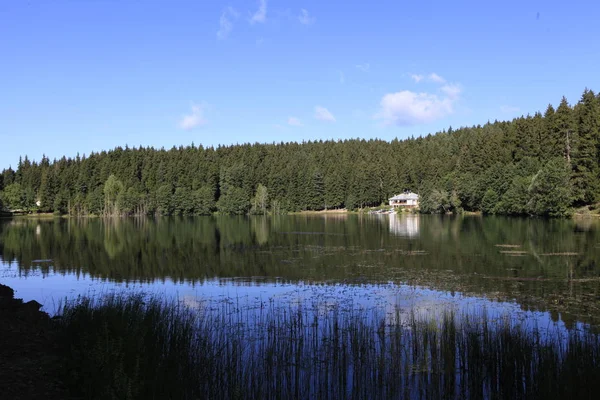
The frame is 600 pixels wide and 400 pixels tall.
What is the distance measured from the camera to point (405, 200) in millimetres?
141250

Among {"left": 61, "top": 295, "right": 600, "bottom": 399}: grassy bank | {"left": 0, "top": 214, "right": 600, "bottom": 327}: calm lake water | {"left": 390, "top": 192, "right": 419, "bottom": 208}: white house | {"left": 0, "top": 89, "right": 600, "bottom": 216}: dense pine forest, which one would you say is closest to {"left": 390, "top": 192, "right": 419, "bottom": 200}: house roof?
{"left": 390, "top": 192, "right": 419, "bottom": 208}: white house

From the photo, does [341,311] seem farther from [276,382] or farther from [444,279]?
[444,279]

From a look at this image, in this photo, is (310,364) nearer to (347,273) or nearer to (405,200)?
(347,273)

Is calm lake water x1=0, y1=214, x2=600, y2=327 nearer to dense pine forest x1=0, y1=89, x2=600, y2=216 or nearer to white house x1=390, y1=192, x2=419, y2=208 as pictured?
dense pine forest x1=0, y1=89, x2=600, y2=216

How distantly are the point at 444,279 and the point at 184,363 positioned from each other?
1678 cm

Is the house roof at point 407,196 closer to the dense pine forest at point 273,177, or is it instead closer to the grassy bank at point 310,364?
the dense pine forest at point 273,177

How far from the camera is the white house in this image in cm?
13862

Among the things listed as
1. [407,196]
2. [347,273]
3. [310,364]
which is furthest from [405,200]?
[310,364]

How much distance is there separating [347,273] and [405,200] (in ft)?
386

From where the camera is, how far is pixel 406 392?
9555 millimetres

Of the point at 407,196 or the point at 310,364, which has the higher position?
the point at 407,196

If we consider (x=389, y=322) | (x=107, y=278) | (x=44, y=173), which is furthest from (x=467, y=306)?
(x=44, y=173)

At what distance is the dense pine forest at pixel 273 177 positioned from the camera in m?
112

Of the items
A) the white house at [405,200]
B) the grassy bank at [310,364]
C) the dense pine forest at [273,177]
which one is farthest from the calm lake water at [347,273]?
the white house at [405,200]
